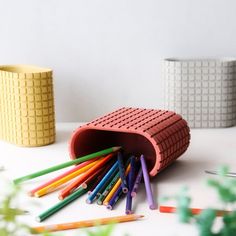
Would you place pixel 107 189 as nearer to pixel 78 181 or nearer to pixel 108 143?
pixel 78 181

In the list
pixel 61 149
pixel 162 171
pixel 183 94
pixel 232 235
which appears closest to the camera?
pixel 232 235

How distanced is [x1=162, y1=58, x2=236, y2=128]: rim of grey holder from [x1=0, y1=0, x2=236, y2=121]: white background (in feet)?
0.20

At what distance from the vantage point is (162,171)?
0.72m

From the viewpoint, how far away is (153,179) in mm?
691

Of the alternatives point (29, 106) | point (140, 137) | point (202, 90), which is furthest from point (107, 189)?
point (202, 90)

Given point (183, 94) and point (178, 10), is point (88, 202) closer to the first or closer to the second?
point (183, 94)

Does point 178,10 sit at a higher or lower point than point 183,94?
higher

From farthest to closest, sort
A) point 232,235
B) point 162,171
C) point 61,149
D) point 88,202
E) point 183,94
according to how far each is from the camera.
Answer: point 183,94 < point 61,149 < point 162,171 < point 88,202 < point 232,235

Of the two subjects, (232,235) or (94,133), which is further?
(94,133)

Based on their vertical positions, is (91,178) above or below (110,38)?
below

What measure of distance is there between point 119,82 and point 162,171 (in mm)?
327

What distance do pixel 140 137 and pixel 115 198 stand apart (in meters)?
0.18

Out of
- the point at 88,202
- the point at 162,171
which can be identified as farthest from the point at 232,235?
the point at 162,171

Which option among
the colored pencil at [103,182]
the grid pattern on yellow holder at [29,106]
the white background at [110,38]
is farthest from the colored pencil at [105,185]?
the white background at [110,38]
